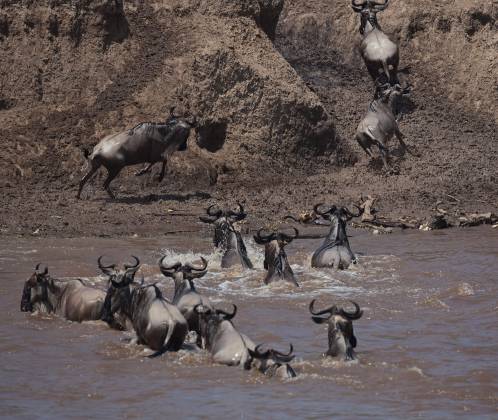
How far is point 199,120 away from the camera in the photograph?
21.8 metres

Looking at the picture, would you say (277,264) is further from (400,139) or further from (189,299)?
(400,139)

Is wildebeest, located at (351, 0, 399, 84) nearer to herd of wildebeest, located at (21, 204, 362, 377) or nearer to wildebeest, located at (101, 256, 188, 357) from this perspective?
herd of wildebeest, located at (21, 204, 362, 377)

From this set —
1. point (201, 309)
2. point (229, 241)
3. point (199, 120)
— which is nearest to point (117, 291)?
point (201, 309)

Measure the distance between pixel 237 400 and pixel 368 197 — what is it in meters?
10.6

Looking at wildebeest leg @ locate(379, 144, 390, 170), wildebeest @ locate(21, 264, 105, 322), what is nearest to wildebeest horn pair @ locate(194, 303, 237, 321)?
wildebeest @ locate(21, 264, 105, 322)

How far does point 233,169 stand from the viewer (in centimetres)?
2158

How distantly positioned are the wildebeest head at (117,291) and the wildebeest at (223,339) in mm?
979

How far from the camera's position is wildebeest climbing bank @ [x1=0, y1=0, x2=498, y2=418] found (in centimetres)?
1091

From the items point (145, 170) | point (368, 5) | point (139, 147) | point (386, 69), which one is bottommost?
point (145, 170)

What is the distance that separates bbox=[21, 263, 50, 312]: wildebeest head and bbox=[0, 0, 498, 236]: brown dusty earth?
5.43 m

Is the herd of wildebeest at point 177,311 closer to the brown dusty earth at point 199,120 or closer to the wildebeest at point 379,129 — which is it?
the brown dusty earth at point 199,120

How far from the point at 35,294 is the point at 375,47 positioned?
13234mm

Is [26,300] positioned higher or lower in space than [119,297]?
lower

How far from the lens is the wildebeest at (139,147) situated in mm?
20125
